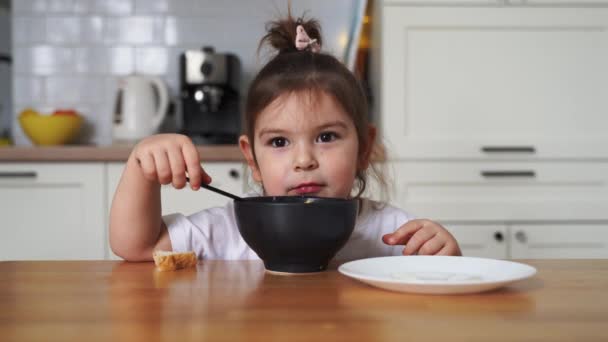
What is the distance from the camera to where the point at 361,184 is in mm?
1538

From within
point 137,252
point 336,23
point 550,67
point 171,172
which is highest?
point 336,23

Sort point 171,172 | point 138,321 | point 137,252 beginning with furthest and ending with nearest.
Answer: point 137,252
point 171,172
point 138,321

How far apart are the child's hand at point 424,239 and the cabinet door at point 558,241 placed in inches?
58.2

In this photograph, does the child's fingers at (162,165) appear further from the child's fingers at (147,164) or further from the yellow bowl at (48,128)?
the yellow bowl at (48,128)

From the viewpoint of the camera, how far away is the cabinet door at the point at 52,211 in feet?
7.36

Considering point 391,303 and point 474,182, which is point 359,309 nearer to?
point 391,303

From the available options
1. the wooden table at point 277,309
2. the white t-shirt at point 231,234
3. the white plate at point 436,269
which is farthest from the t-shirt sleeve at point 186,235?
the white plate at point 436,269

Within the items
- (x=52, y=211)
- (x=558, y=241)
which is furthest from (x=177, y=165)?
(x=558, y=241)

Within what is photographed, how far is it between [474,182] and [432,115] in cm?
29

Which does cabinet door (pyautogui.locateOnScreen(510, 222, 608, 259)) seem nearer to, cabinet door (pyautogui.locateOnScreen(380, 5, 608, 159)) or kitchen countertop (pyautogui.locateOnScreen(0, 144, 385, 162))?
cabinet door (pyautogui.locateOnScreen(380, 5, 608, 159))

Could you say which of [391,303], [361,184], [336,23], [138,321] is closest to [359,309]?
[391,303]

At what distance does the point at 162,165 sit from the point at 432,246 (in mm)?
398

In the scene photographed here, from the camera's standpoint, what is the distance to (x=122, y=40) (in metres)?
2.86

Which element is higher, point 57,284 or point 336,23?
A: point 336,23
